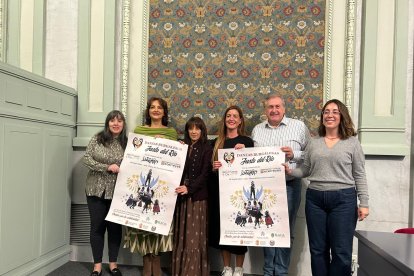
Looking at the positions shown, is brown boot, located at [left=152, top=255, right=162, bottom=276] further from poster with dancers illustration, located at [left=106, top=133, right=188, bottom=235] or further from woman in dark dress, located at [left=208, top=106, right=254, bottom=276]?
woman in dark dress, located at [left=208, top=106, right=254, bottom=276]

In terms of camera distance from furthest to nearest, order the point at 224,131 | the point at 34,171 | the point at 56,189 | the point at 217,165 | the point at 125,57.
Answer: the point at 125,57, the point at 56,189, the point at 224,131, the point at 34,171, the point at 217,165

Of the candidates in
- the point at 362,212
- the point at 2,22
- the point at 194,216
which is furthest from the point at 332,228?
the point at 2,22

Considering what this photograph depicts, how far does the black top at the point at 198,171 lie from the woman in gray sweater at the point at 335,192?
0.79m

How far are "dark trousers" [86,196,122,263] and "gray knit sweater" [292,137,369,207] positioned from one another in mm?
1707

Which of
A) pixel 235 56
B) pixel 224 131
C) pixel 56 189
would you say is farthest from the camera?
pixel 235 56

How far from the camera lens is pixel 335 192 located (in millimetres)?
2273

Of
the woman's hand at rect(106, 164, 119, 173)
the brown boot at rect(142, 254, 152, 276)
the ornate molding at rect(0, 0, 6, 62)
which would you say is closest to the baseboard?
the brown boot at rect(142, 254, 152, 276)

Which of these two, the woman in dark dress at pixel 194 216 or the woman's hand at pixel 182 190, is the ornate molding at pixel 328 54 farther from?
the woman's hand at pixel 182 190

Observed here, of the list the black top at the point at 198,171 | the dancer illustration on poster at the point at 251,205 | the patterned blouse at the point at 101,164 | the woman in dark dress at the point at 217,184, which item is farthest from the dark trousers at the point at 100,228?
the dancer illustration on poster at the point at 251,205

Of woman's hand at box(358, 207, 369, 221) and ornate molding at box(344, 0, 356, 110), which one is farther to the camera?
ornate molding at box(344, 0, 356, 110)

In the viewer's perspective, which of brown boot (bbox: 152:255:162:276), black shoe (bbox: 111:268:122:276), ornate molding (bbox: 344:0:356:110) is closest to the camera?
brown boot (bbox: 152:255:162:276)

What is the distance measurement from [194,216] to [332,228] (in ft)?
3.36

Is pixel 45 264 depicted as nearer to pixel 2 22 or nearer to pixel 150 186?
pixel 150 186

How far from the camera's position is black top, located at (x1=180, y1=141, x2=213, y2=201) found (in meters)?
2.68
